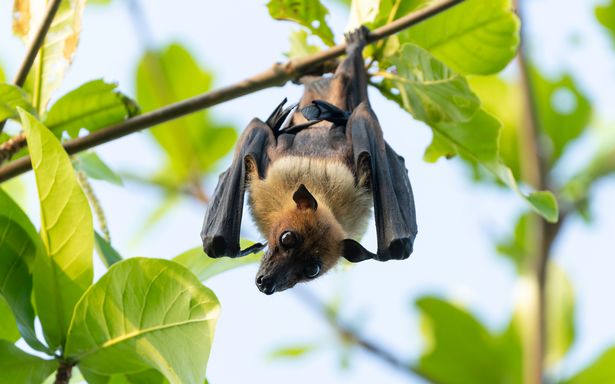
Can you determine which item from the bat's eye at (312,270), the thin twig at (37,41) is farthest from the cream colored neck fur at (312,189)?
Result: the thin twig at (37,41)

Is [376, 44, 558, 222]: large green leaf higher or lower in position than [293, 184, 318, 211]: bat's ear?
higher

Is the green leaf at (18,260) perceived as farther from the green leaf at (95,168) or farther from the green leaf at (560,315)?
the green leaf at (560,315)

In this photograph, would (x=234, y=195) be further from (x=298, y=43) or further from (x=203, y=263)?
(x=298, y=43)

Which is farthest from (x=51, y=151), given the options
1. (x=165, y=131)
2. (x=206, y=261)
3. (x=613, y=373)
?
(x=613, y=373)

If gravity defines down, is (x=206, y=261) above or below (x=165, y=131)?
above

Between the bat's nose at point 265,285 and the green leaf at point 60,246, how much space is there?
3.69 ft

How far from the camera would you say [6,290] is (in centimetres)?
409

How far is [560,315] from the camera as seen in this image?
29.1ft

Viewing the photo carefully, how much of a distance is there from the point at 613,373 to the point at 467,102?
14.2ft

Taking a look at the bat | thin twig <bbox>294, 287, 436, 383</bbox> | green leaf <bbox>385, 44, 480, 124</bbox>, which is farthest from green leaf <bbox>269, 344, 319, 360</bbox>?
green leaf <bbox>385, 44, 480, 124</bbox>

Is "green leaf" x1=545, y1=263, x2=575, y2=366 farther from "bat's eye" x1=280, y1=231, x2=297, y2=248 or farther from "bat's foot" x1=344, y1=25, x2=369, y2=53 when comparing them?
"bat's foot" x1=344, y1=25, x2=369, y2=53

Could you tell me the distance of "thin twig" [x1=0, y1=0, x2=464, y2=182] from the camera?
176 inches

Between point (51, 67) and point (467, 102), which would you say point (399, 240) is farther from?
point (51, 67)

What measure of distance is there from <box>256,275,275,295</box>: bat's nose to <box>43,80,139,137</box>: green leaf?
119cm
